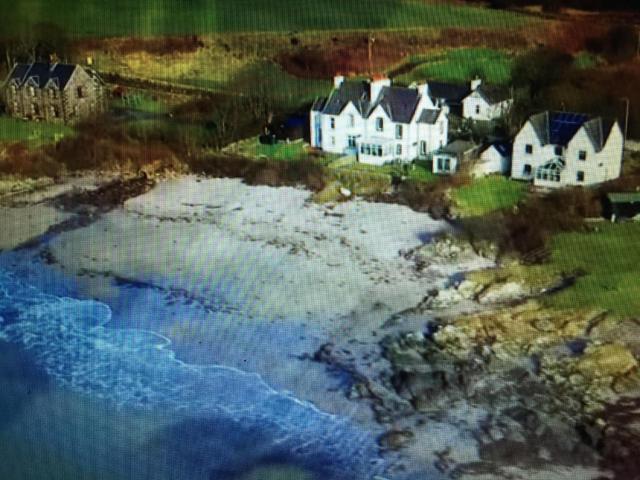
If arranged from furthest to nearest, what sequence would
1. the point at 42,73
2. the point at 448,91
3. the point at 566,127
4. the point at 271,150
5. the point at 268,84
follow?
1. the point at 268,84
2. the point at 42,73
3. the point at 448,91
4. the point at 271,150
5. the point at 566,127

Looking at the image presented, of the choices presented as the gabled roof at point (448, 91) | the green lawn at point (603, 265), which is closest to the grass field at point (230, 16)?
the gabled roof at point (448, 91)

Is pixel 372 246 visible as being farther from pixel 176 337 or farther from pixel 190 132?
pixel 190 132

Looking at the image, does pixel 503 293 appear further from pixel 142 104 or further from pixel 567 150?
pixel 142 104

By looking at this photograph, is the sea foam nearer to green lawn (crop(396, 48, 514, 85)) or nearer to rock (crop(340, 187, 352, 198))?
rock (crop(340, 187, 352, 198))

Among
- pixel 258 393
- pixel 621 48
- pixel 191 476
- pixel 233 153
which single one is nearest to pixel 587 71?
pixel 621 48

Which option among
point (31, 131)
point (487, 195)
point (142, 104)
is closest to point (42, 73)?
point (31, 131)

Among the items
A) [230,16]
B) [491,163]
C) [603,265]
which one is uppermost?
[230,16]

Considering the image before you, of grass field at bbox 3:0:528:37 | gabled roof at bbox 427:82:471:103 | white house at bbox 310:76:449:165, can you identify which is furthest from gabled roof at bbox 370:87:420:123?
grass field at bbox 3:0:528:37
